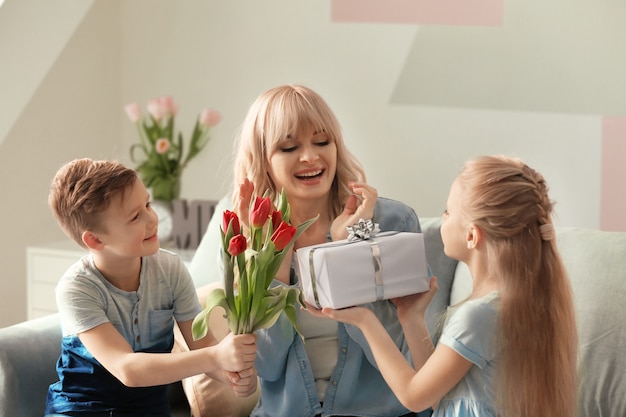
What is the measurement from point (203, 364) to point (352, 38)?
2.05 metres


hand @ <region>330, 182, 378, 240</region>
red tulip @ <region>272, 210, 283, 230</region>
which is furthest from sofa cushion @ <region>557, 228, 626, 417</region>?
red tulip @ <region>272, 210, 283, 230</region>

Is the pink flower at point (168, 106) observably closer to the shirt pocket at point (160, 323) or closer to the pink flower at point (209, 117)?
the pink flower at point (209, 117)

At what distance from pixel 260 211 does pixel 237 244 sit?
78 mm

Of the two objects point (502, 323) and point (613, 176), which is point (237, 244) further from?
point (613, 176)

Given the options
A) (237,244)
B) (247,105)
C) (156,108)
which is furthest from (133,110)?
(237,244)

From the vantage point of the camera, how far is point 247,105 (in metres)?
4.05

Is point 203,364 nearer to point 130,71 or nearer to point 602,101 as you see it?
point 602,101

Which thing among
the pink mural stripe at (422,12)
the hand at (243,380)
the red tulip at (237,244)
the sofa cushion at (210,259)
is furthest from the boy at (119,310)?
the pink mural stripe at (422,12)

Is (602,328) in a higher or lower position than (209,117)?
lower

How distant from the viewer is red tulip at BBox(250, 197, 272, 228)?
180 centimetres

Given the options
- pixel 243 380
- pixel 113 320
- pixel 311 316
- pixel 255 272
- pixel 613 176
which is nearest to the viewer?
pixel 255 272

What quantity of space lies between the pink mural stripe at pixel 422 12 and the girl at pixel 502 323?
161 centimetres

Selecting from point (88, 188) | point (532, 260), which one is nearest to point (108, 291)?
point (88, 188)

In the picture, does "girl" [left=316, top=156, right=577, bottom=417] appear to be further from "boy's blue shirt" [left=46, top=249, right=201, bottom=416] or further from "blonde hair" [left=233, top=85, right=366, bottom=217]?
"boy's blue shirt" [left=46, top=249, right=201, bottom=416]
